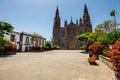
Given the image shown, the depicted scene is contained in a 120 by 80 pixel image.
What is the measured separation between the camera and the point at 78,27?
199 ft

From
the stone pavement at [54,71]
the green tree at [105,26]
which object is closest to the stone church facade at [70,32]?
the green tree at [105,26]

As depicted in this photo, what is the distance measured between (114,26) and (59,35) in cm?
3638

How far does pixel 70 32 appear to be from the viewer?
201 feet

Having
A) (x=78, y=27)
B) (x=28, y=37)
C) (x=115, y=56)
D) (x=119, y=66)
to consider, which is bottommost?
(x=119, y=66)

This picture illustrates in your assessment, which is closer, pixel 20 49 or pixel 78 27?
pixel 20 49

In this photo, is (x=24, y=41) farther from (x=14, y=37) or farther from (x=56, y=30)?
(x=56, y=30)

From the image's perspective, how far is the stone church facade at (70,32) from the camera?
5962cm

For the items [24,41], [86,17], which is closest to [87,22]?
[86,17]

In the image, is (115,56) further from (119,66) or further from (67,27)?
(67,27)

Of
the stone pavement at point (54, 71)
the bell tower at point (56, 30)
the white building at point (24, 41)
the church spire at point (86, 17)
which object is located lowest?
the stone pavement at point (54, 71)

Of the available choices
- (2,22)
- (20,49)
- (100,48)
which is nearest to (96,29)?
(100,48)

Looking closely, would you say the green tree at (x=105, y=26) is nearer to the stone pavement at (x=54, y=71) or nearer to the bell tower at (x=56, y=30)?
the stone pavement at (x=54, y=71)

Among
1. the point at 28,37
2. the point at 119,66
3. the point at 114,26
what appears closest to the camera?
the point at 119,66

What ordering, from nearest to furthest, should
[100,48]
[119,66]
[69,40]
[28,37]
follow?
[119,66], [100,48], [28,37], [69,40]
